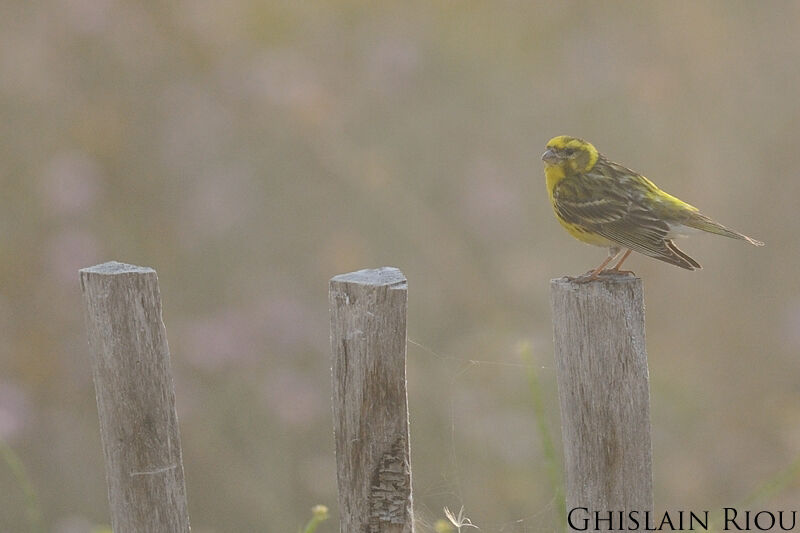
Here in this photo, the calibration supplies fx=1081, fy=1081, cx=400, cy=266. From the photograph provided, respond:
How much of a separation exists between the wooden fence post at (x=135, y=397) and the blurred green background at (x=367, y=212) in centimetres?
225

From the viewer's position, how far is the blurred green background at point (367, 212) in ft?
16.3

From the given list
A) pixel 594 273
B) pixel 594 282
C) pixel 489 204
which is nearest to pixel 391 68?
pixel 489 204

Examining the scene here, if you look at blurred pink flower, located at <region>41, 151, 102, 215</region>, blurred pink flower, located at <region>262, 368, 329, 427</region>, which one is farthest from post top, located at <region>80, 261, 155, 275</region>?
blurred pink flower, located at <region>41, 151, 102, 215</region>

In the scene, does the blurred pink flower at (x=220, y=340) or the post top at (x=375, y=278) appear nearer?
the post top at (x=375, y=278)

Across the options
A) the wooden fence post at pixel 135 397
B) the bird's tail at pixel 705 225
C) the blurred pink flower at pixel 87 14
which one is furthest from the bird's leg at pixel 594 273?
the blurred pink flower at pixel 87 14

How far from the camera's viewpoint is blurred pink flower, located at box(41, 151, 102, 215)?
5.18m

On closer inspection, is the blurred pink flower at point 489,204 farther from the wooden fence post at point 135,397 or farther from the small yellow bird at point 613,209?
the wooden fence post at point 135,397

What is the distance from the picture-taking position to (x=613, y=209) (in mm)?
3350

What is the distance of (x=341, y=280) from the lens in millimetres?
2365

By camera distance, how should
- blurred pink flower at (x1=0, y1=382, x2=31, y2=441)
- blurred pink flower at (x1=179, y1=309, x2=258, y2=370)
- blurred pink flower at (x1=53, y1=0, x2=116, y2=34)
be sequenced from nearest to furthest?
blurred pink flower at (x1=0, y1=382, x2=31, y2=441), blurred pink flower at (x1=179, y1=309, x2=258, y2=370), blurred pink flower at (x1=53, y1=0, x2=116, y2=34)

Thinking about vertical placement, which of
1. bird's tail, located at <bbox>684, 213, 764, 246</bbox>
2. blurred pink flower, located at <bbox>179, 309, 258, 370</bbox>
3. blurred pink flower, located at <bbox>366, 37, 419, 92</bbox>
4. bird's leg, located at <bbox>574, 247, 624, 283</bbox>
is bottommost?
blurred pink flower, located at <bbox>179, 309, 258, 370</bbox>

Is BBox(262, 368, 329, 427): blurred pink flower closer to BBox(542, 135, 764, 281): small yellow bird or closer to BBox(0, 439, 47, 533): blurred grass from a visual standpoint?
BBox(0, 439, 47, 533): blurred grass

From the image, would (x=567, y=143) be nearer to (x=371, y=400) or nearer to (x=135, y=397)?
(x=371, y=400)

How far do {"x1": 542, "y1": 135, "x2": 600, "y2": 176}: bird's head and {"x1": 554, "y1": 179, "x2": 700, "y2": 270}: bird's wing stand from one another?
0.28ft
